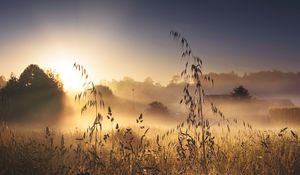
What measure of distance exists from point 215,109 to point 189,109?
42cm

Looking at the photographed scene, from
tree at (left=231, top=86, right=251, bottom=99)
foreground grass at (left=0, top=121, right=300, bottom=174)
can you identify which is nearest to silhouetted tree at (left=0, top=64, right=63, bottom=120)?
foreground grass at (left=0, top=121, right=300, bottom=174)

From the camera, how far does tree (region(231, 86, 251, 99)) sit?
236ft

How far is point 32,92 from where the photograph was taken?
130ft

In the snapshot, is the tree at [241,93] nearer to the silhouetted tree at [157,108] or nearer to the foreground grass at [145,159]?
the silhouetted tree at [157,108]

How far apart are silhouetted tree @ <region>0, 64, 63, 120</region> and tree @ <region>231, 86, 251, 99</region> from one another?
38148 millimetres

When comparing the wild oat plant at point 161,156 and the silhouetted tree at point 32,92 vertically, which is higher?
the silhouetted tree at point 32,92

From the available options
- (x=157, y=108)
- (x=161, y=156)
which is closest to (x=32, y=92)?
(x=161, y=156)

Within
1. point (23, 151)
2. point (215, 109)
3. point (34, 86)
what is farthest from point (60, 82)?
point (215, 109)

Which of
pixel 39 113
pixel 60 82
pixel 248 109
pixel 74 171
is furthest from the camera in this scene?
pixel 248 109

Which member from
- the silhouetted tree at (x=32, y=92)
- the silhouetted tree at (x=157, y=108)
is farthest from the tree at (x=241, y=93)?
the silhouetted tree at (x=32, y=92)

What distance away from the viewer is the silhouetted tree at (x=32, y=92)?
1532 inches

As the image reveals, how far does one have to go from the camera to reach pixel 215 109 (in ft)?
22.7

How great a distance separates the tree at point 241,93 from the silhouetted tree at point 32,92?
38.1 meters

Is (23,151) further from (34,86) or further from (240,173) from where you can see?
(34,86)
